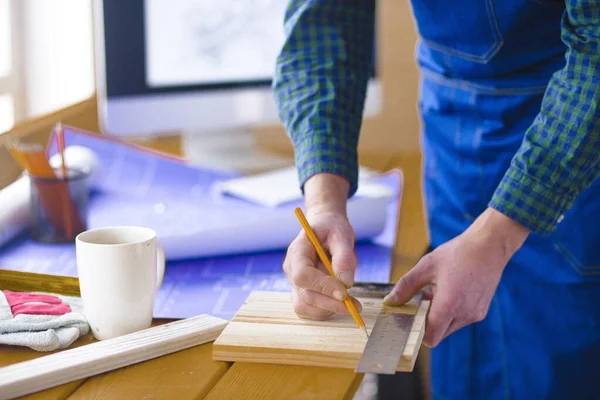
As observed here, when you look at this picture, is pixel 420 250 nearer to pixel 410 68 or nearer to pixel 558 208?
pixel 558 208

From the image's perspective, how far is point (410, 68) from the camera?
7.96 ft

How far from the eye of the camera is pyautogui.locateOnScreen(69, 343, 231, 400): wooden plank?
0.72 meters

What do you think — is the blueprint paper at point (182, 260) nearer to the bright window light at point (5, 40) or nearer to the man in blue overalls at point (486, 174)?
the man in blue overalls at point (486, 174)

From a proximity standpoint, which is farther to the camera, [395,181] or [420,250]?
[395,181]

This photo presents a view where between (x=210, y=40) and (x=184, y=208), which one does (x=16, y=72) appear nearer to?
(x=210, y=40)

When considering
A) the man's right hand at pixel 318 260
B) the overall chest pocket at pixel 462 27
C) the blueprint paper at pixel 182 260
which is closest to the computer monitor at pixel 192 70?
the blueprint paper at pixel 182 260

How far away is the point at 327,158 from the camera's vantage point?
1.08 m

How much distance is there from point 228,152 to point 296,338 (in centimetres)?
111

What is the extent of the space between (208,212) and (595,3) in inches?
26.4

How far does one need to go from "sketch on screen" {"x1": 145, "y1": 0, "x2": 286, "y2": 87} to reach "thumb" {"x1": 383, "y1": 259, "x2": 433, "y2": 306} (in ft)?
3.25

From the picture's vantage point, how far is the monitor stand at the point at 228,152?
5.84ft

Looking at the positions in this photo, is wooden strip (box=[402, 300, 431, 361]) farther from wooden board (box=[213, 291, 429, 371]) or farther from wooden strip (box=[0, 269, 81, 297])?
wooden strip (box=[0, 269, 81, 297])

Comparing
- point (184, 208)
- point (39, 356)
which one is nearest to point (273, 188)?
point (184, 208)

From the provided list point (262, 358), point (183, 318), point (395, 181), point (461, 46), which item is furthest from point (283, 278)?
point (395, 181)
